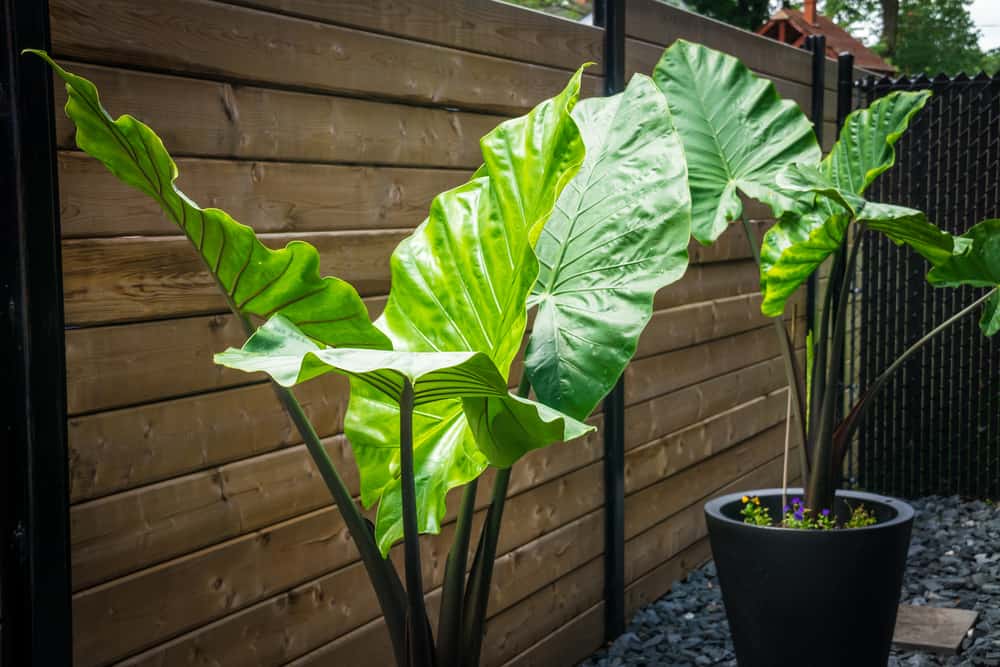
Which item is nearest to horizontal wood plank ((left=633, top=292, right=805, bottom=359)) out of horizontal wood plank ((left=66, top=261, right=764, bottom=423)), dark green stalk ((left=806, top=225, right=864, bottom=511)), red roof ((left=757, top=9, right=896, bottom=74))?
dark green stalk ((left=806, top=225, right=864, bottom=511))

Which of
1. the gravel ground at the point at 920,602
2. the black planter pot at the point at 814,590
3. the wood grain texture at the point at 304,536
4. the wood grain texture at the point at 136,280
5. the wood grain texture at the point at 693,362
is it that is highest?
the wood grain texture at the point at 136,280

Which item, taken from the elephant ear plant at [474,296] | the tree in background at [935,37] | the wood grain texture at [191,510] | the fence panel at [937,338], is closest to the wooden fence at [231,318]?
the wood grain texture at [191,510]

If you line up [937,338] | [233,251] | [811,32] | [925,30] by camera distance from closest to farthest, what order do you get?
1. [233,251]
2. [937,338]
3. [811,32]
4. [925,30]

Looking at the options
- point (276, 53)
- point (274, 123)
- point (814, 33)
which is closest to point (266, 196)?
point (274, 123)

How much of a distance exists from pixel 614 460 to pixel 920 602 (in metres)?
1.17

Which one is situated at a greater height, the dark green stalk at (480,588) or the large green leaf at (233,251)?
the large green leaf at (233,251)

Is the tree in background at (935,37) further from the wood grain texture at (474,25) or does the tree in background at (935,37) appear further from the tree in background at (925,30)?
the wood grain texture at (474,25)

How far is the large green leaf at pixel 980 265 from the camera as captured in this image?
7.88 feet

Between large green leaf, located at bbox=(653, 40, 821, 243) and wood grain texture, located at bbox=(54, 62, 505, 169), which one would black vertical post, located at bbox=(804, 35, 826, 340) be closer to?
large green leaf, located at bbox=(653, 40, 821, 243)

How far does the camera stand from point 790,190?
8.09 feet

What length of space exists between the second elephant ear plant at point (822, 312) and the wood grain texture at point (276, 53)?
2.22 ft

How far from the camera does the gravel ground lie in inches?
106

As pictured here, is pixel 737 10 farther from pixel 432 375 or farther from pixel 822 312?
pixel 432 375

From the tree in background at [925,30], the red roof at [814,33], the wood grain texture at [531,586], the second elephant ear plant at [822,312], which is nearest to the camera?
the wood grain texture at [531,586]
